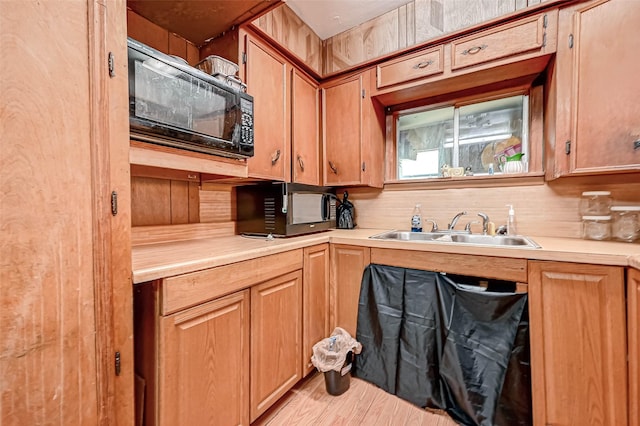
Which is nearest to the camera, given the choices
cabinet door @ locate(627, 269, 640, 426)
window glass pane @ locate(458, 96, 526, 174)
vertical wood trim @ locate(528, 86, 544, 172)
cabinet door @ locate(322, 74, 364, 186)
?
cabinet door @ locate(627, 269, 640, 426)

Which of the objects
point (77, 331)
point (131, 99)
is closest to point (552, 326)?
point (77, 331)

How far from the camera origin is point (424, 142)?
219 centimetres

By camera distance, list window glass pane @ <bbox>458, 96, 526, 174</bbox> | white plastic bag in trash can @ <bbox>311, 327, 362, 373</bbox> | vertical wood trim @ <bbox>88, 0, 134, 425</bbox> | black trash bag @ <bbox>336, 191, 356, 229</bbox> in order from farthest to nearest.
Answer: black trash bag @ <bbox>336, 191, 356, 229</bbox>
window glass pane @ <bbox>458, 96, 526, 174</bbox>
white plastic bag in trash can @ <bbox>311, 327, 362, 373</bbox>
vertical wood trim @ <bbox>88, 0, 134, 425</bbox>

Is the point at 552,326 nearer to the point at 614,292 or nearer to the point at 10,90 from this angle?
the point at 614,292

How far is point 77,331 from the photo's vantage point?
2.25 feet

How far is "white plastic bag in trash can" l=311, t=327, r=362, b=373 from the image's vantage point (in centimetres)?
150

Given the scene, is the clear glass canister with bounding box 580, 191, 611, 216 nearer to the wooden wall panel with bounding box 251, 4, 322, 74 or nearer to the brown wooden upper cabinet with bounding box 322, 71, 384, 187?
the brown wooden upper cabinet with bounding box 322, 71, 384, 187

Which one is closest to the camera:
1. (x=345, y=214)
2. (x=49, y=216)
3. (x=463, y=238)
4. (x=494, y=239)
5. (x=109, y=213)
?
(x=49, y=216)

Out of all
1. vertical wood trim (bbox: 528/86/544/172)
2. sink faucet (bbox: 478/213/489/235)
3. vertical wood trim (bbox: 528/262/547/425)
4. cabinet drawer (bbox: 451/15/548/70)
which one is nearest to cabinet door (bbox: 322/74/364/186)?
cabinet drawer (bbox: 451/15/548/70)

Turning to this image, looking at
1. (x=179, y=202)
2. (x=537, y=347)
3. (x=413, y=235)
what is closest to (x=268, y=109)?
(x=179, y=202)

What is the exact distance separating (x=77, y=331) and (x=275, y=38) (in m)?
1.77

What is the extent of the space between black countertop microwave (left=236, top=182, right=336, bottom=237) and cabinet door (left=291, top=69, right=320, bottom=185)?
0.25 metres

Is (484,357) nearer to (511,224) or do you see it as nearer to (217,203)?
(511,224)

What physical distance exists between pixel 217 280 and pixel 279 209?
2.11 feet
